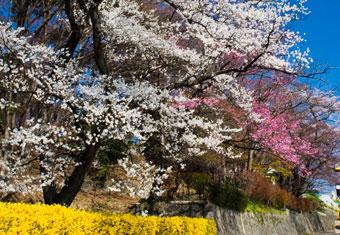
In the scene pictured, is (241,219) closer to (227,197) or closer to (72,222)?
(227,197)

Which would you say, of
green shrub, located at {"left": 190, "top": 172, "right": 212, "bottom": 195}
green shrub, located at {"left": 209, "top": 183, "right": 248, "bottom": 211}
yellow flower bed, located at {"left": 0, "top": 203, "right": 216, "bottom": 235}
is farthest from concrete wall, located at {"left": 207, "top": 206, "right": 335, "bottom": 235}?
yellow flower bed, located at {"left": 0, "top": 203, "right": 216, "bottom": 235}

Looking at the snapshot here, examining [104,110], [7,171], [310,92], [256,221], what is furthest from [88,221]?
[310,92]

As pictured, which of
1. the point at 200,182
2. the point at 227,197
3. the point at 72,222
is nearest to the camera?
the point at 72,222

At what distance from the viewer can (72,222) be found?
23.5 ft

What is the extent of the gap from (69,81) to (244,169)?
11323mm

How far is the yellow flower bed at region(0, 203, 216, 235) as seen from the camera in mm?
5668

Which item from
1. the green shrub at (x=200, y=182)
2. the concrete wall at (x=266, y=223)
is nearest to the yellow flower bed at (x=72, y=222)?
the green shrub at (x=200, y=182)

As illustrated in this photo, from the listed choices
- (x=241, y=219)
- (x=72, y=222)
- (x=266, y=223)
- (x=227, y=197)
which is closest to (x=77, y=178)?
(x=72, y=222)

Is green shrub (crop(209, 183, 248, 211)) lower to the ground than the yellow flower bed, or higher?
higher

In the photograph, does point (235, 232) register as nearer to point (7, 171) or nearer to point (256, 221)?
point (256, 221)

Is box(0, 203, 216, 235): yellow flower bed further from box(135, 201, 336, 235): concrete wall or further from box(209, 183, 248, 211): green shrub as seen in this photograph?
box(209, 183, 248, 211): green shrub

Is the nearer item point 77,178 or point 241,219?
point 77,178

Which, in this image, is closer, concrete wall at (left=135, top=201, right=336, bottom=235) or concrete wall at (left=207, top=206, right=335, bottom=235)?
concrete wall at (left=135, top=201, right=336, bottom=235)

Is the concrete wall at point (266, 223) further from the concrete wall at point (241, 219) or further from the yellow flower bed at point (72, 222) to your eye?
the yellow flower bed at point (72, 222)
